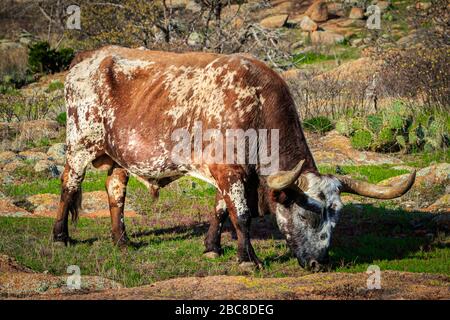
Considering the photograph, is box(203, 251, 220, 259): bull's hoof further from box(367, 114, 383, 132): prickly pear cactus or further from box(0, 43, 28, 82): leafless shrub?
box(0, 43, 28, 82): leafless shrub

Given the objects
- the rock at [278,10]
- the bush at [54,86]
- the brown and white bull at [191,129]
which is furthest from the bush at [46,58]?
the brown and white bull at [191,129]

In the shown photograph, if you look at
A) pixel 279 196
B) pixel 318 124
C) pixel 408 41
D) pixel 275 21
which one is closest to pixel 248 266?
pixel 279 196

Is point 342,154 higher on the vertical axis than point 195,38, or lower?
lower

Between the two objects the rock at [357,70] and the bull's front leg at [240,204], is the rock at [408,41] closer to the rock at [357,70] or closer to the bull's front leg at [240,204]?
the rock at [357,70]

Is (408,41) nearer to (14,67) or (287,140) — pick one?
(14,67)

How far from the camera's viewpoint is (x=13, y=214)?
567 inches

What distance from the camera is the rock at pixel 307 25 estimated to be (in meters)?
43.0

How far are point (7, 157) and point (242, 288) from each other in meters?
11.4

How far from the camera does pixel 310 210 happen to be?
33.0 feet

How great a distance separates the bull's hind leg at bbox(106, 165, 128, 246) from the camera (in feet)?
40.5

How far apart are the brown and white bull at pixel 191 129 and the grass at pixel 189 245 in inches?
16.1
